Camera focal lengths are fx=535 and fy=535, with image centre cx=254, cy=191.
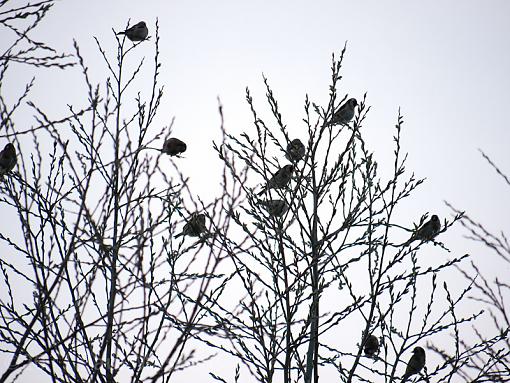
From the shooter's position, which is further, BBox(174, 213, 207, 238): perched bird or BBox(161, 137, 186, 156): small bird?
BBox(161, 137, 186, 156): small bird

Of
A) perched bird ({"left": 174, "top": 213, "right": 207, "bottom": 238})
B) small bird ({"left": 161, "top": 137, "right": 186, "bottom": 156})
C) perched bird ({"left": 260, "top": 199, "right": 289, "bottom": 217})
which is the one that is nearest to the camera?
perched bird ({"left": 174, "top": 213, "right": 207, "bottom": 238})

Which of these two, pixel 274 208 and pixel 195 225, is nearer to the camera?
pixel 195 225

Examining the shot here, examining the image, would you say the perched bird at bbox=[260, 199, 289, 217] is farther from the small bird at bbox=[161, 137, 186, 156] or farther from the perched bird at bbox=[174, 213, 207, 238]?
the small bird at bbox=[161, 137, 186, 156]

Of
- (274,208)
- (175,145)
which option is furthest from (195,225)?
(175,145)

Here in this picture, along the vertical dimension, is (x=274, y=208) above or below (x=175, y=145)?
below

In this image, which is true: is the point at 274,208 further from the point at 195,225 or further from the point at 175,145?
the point at 175,145

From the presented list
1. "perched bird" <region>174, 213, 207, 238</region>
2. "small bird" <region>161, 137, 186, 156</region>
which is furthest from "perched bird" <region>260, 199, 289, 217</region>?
"small bird" <region>161, 137, 186, 156</region>

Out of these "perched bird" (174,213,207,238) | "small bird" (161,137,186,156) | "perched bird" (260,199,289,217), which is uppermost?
"small bird" (161,137,186,156)

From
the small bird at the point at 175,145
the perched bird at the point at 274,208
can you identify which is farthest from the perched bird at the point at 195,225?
the small bird at the point at 175,145

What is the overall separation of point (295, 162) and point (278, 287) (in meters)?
1.11

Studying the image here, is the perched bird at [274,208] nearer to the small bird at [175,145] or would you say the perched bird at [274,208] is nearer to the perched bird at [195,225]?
the perched bird at [195,225]

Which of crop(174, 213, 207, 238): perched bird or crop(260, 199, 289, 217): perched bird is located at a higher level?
crop(260, 199, 289, 217): perched bird

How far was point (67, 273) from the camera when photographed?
3.32 metres

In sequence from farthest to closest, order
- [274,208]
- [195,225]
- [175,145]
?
[175,145] → [274,208] → [195,225]
